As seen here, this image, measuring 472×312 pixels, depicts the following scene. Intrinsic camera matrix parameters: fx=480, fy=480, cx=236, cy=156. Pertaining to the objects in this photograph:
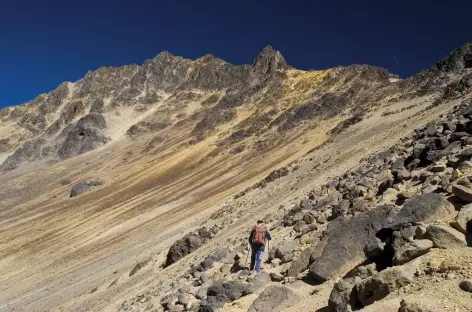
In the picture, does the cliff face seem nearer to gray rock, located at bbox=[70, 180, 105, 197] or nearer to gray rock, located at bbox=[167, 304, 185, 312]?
gray rock, located at bbox=[70, 180, 105, 197]

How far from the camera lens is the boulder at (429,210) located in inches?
376

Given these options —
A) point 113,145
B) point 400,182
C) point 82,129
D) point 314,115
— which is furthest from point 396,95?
point 82,129

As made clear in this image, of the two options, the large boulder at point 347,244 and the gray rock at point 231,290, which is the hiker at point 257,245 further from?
the large boulder at point 347,244

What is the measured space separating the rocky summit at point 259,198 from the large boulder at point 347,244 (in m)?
0.03

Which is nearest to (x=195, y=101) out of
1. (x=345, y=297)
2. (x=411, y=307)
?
(x=345, y=297)

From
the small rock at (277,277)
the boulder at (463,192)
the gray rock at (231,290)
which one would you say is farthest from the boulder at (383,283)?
the gray rock at (231,290)

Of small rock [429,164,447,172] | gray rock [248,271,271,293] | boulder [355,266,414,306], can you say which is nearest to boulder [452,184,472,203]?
boulder [355,266,414,306]

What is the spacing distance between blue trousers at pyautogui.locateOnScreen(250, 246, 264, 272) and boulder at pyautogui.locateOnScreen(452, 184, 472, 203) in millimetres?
5360

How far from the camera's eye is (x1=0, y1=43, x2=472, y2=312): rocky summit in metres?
9.36

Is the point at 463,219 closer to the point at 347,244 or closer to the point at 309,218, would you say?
the point at 347,244

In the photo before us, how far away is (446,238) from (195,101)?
130 meters

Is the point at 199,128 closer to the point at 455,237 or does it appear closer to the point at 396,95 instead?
the point at 396,95

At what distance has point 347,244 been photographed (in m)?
10.6

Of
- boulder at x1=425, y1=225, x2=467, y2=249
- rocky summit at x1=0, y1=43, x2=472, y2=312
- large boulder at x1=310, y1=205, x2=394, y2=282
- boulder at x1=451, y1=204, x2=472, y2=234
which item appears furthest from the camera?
large boulder at x1=310, y1=205, x2=394, y2=282
